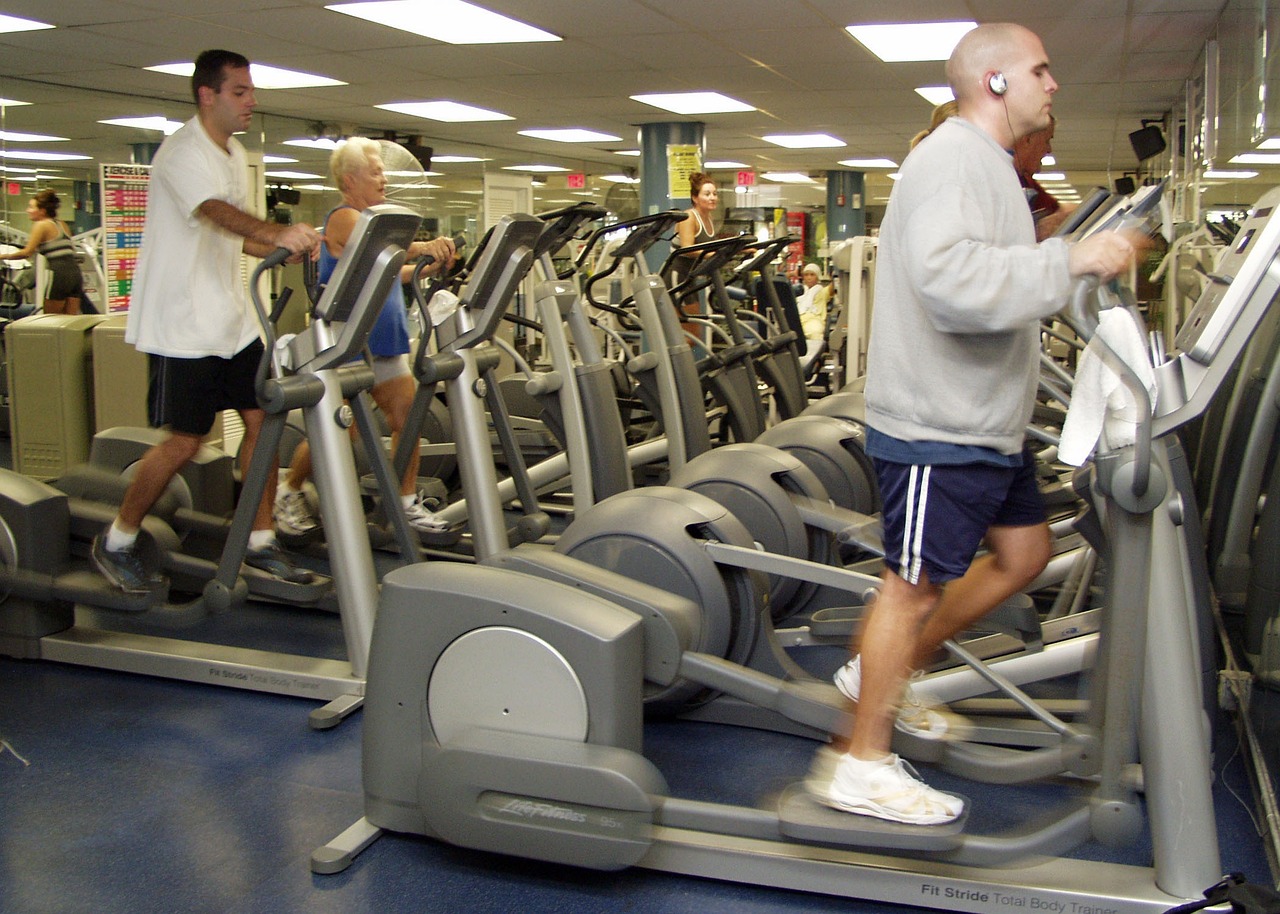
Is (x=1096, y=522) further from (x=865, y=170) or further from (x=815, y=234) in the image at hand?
(x=815, y=234)

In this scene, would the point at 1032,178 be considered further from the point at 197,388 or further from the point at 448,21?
the point at 448,21

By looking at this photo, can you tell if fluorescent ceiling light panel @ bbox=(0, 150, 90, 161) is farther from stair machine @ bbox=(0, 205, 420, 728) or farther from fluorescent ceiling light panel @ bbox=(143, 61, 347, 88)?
stair machine @ bbox=(0, 205, 420, 728)

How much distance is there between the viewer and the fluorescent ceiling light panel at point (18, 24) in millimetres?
5840

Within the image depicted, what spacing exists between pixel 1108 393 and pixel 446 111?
856cm

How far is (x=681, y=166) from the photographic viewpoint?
902cm

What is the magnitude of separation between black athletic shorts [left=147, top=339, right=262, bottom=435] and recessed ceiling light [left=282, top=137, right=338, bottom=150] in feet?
25.2

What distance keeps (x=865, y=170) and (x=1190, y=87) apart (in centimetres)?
787

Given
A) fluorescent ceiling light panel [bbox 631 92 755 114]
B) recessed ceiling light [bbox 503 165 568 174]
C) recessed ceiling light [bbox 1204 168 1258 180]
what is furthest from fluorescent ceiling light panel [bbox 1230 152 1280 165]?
recessed ceiling light [bbox 503 165 568 174]

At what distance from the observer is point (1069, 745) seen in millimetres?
1932

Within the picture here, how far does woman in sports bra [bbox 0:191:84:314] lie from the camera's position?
6.68 m

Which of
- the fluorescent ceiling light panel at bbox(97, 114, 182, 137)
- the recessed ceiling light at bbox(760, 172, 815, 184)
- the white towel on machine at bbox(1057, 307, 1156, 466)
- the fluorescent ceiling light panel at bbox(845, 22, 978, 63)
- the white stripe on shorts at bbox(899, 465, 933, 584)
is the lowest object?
the white stripe on shorts at bbox(899, 465, 933, 584)

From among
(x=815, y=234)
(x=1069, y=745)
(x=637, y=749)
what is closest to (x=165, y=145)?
(x=637, y=749)

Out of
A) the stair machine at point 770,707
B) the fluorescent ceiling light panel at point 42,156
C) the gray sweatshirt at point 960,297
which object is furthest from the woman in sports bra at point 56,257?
the gray sweatshirt at point 960,297

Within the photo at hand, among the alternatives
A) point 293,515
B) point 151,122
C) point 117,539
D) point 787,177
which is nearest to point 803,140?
point 787,177
